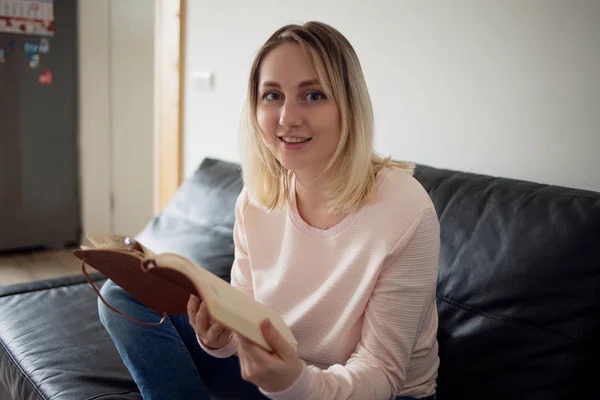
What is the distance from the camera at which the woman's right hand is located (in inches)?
42.9

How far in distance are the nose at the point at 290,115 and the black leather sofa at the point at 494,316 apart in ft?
1.53

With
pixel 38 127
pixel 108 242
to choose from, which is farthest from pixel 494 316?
pixel 38 127

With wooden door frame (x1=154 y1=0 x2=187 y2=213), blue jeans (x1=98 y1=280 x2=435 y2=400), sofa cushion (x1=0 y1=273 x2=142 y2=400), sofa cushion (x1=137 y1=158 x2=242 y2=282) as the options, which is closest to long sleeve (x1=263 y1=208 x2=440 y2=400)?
blue jeans (x1=98 y1=280 x2=435 y2=400)

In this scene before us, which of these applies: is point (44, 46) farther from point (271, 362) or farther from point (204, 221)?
point (271, 362)

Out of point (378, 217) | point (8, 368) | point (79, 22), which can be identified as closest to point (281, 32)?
point (378, 217)

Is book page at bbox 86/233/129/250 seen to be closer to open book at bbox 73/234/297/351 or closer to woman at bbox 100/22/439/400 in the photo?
open book at bbox 73/234/297/351

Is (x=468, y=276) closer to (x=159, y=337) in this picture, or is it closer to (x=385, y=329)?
(x=385, y=329)

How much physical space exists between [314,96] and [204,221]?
3.15ft

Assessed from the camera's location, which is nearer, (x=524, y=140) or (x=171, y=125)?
(x=524, y=140)

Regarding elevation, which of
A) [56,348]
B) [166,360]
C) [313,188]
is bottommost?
[56,348]

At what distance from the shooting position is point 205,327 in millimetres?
1133

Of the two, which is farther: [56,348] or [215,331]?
[56,348]

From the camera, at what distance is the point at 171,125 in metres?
2.95

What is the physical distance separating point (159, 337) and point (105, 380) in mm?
251
